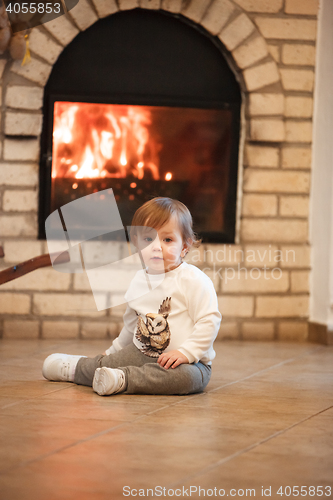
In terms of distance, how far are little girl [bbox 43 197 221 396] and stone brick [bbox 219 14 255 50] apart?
55.7 inches

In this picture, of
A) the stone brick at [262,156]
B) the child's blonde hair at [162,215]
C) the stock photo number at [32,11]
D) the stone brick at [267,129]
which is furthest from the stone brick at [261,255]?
the stock photo number at [32,11]

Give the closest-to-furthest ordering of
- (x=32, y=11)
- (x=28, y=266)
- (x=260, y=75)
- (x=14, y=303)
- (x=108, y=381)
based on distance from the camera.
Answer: (x=108, y=381)
(x=28, y=266)
(x=32, y=11)
(x=14, y=303)
(x=260, y=75)

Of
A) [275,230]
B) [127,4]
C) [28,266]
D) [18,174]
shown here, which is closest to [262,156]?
[275,230]

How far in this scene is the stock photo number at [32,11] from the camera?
274 cm

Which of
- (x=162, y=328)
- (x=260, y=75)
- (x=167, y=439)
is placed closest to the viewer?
(x=167, y=439)

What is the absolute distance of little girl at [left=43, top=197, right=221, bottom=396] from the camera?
1.78 meters

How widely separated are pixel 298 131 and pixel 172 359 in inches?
69.3

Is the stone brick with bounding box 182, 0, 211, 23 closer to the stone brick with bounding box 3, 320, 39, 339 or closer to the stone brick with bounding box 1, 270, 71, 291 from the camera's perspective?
the stone brick with bounding box 1, 270, 71, 291

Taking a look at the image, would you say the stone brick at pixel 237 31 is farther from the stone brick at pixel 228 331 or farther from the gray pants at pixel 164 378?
the gray pants at pixel 164 378

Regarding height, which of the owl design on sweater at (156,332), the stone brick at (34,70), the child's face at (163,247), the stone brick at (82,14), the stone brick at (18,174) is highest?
the stone brick at (82,14)

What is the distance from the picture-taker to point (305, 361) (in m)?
2.50

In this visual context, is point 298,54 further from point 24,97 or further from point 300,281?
A: point 24,97

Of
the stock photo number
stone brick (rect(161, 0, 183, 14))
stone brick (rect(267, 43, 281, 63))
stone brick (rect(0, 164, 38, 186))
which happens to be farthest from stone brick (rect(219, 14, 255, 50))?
stone brick (rect(0, 164, 38, 186))

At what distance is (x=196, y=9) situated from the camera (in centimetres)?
292
